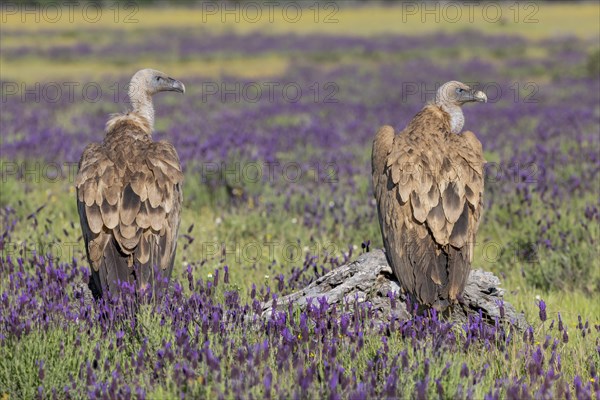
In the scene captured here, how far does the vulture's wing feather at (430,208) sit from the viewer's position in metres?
4.36

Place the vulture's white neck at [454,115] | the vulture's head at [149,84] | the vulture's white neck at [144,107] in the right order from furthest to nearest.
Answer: the vulture's head at [149,84] < the vulture's white neck at [144,107] < the vulture's white neck at [454,115]

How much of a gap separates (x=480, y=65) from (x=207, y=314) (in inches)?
996

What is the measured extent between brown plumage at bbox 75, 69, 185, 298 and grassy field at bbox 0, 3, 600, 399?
0.83 ft

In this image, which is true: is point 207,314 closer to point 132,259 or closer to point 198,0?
point 132,259

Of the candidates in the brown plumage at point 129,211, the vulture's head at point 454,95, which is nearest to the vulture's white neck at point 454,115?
the vulture's head at point 454,95

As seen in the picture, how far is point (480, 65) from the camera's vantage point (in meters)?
27.6

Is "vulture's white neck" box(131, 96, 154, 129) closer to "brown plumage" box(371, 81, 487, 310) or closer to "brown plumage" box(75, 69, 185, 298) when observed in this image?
"brown plumage" box(75, 69, 185, 298)

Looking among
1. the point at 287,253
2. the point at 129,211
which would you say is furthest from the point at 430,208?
the point at 287,253

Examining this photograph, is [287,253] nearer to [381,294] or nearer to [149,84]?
[149,84]

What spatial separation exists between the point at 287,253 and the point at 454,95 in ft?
6.31

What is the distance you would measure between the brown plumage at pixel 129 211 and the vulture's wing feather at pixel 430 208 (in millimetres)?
1329

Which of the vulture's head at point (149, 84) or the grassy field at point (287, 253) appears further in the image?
the vulture's head at point (149, 84)

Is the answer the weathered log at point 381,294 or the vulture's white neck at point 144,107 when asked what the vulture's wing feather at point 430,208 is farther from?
the vulture's white neck at point 144,107

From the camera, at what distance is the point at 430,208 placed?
4.50m
